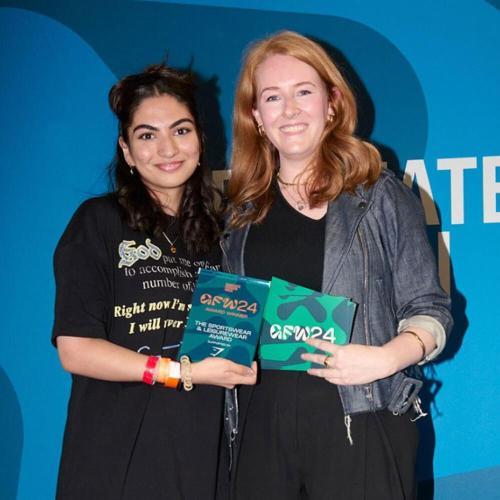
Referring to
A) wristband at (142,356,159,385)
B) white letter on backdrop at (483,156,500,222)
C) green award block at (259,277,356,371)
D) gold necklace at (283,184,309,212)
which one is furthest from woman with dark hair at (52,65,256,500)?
white letter on backdrop at (483,156,500,222)

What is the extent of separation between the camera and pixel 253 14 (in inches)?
131

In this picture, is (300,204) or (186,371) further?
(300,204)

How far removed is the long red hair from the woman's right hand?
0.44 m

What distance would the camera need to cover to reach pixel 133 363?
197 cm

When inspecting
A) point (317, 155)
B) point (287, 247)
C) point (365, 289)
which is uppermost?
point (317, 155)

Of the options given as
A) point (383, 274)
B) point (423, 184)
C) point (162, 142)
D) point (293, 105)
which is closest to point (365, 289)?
point (383, 274)

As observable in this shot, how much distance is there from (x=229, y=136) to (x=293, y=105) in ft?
4.46

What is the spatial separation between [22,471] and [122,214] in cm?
205

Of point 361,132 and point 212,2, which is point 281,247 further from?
point 212,2

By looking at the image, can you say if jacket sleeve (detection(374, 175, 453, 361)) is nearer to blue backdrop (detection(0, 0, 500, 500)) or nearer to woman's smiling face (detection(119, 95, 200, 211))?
woman's smiling face (detection(119, 95, 200, 211))

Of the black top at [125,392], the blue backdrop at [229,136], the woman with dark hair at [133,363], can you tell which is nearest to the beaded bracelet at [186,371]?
the woman with dark hair at [133,363]

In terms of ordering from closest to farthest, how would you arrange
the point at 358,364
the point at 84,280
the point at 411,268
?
the point at 358,364 → the point at 411,268 → the point at 84,280

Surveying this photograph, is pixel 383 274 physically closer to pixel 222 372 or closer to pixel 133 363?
pixel 222 372

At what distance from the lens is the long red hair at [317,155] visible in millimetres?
2057
